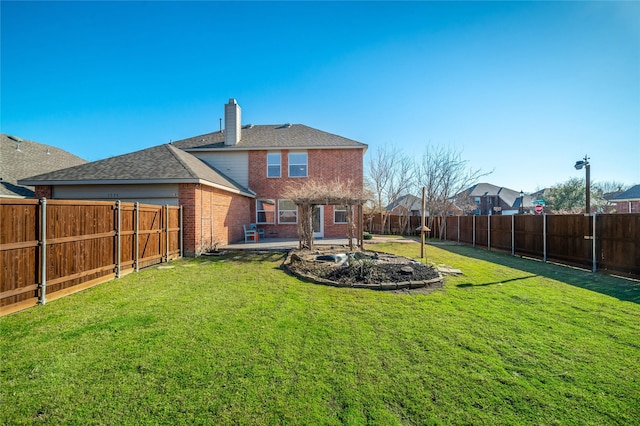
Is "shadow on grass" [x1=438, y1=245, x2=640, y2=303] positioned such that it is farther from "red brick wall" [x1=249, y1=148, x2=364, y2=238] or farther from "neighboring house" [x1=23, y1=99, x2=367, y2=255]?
"neighboring house" [x1=23, y1=99, x2=367, y2=255]

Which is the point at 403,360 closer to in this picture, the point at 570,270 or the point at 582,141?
the point at 570,270

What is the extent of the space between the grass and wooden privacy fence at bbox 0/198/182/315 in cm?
45

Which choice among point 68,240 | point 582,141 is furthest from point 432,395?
point 582,141

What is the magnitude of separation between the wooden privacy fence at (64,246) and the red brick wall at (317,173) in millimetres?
8954

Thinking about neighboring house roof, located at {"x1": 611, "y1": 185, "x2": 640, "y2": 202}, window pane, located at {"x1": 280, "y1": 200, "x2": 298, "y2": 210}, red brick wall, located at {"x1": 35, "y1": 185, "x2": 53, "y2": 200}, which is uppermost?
neighboring house roof, located at {"x1": 611, "y1": 185, "x2": 640, "y2": 202}

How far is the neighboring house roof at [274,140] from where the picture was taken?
661 inches

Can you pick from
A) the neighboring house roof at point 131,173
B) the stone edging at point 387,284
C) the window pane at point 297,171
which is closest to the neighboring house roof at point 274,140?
the window pane at point 297,171

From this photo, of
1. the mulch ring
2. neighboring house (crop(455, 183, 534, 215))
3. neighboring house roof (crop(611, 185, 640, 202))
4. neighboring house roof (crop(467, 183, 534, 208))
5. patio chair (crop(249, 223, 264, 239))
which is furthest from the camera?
neighboring house roof (crop(467, 183, 534, 208))

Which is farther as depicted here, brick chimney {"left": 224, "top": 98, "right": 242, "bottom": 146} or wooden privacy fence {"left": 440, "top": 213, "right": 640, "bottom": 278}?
brick chimney {"left": 224, "top": 98, "right": 242, "bottom": 146}

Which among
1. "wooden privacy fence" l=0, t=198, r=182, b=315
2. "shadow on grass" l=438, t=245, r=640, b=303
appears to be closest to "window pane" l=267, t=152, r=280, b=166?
"wooden privacy fence" l=0, t=198, r=182, b=315

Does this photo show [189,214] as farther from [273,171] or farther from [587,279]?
[587,279]

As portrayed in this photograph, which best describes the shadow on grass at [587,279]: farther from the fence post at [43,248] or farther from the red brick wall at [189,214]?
the red brick wall at [189,214]

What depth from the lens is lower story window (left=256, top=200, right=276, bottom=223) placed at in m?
17.2

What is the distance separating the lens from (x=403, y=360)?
3145 millimetres
